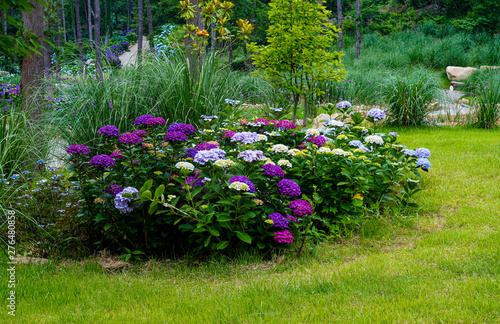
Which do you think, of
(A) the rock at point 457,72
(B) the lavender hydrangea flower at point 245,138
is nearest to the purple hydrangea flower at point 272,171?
(B) the lavender hydrangea flower at point 245,138

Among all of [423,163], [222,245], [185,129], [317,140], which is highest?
[185,129]

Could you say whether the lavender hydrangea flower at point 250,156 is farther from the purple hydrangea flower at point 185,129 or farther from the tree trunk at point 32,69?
the tree trunk at point 32,69

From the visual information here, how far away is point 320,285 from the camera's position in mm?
2713

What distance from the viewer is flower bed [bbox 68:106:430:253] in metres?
3.00

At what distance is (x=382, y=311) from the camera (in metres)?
2.36

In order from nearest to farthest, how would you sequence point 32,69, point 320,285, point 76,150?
point 320,285 → point 76,150 → point 32,69

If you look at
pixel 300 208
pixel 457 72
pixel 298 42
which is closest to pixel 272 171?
pixel 300 208

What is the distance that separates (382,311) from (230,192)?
1315 mm

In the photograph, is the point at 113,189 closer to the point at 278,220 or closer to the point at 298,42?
the point at 278,220

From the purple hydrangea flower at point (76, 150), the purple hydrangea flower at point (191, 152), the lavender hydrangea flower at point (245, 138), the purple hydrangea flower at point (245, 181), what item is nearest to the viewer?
the purple hydrangea flower at point (245, 181)

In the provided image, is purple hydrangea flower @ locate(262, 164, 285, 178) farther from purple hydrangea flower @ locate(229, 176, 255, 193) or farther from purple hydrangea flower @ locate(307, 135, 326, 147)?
purple hydrangea flower @ locate(307, 135, 326, 147)

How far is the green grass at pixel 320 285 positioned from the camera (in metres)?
2.37

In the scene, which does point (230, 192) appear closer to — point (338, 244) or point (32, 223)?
point (338, 244)

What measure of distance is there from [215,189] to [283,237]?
0.63 metres
